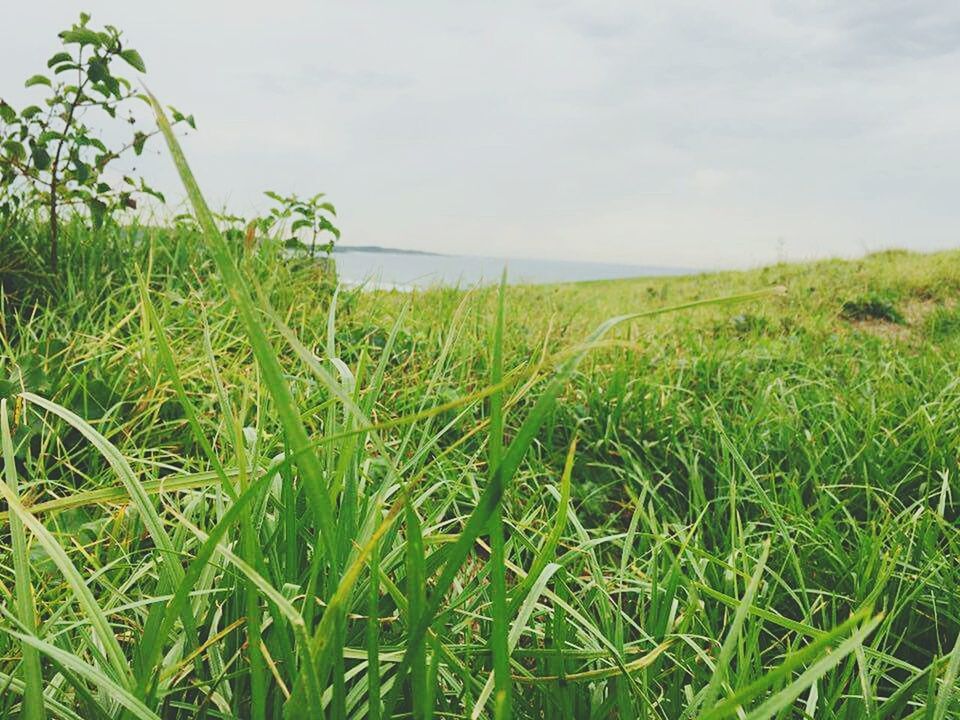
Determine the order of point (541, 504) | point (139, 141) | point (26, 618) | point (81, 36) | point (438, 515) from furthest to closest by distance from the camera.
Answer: point (139, 141), point (81, 36), point (541, 504), point (438, 515), point (26, 618)

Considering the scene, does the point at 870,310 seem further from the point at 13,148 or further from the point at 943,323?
the point at 13,148

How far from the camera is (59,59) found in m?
2.35

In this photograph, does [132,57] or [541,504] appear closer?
[541,504]

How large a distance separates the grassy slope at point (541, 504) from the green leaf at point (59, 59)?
0.74 metres

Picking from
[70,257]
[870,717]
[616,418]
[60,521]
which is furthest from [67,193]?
[870,717]

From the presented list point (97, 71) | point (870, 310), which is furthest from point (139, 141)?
point (870, 310)

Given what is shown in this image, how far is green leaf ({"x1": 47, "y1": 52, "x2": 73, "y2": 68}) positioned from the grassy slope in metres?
0.74

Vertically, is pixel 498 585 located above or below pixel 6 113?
below

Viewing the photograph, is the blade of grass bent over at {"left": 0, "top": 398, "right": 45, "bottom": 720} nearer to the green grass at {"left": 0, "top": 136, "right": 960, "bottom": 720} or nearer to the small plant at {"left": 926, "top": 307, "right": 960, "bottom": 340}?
the green grass at {"left": 0, "top": 136, "right": 960, "bottom": 720}

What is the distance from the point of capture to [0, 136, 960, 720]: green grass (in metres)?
0.74

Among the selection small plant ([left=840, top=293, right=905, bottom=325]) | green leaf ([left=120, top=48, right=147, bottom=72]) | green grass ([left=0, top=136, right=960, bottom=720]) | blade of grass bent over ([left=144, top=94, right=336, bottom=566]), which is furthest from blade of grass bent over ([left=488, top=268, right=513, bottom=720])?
small plant ([left=840, top=293, right=905, bottom=325])

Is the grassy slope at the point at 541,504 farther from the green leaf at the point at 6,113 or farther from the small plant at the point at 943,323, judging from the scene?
the small plant at the point at 943,323

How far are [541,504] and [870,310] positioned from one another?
15.8 feet

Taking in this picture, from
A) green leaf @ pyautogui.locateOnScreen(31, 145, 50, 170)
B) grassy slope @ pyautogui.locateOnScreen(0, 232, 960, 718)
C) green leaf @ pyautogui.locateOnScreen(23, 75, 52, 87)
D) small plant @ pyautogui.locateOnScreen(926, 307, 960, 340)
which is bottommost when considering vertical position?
grassy slope @ pyautogui.locateOnScreen(0, 232, 960, 718)
